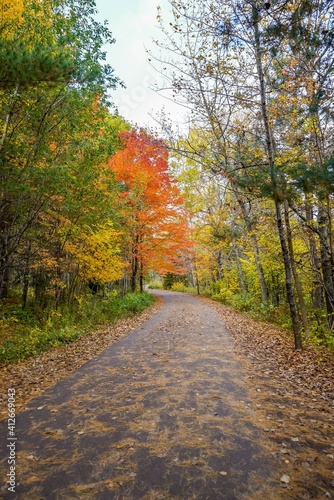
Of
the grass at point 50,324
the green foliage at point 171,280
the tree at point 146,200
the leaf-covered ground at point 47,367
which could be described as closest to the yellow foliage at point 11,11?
the leaf-covered ground at point 47,367

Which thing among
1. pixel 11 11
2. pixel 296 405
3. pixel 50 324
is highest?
pixel 11 11

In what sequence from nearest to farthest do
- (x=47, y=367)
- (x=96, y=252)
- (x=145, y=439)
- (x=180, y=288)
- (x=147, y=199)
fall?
(x=145, y=439) < (x=47, y=367) < (x=96, y=252) < (x=147, y=199) < (x=180, y=288)

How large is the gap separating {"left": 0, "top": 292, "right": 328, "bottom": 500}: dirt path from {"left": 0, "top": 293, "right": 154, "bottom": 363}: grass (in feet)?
7.90

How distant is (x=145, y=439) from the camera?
11.7 feet

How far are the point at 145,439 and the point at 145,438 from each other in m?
0.02

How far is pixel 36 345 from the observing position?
26.2 ft

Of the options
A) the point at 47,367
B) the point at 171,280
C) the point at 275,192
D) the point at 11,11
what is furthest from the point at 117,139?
the point at 171,280

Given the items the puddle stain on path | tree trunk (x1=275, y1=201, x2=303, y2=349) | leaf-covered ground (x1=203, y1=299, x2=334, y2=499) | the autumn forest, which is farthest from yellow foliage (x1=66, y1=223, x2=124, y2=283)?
tree trunk (x1=275, y1=201, x2=303, y2=349)

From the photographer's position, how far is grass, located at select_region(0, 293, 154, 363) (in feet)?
25.3

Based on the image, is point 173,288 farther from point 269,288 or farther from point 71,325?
point 71,325

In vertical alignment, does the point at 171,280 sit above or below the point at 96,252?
below

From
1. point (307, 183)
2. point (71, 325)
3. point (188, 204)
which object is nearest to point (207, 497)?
point (307, 183)

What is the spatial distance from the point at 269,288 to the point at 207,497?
57.9ft

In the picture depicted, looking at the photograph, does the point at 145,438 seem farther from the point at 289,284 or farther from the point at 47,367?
the point at 289,284
